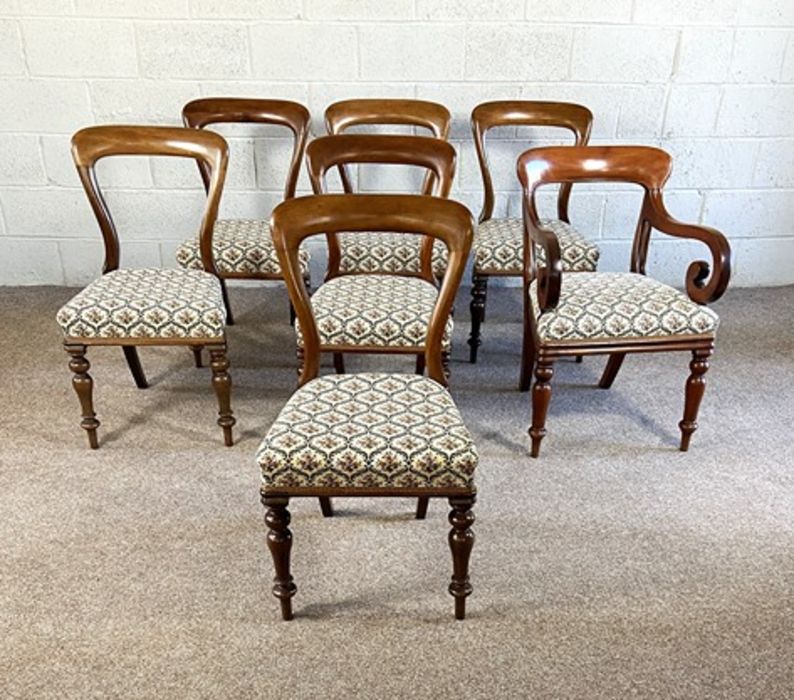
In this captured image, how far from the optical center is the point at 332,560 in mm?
1819

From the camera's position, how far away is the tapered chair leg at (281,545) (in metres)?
1.50

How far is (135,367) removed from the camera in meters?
2.55

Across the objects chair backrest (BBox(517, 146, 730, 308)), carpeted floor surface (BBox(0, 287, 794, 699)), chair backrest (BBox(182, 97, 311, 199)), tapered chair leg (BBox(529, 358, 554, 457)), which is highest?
chair backrest (BBox(182, 97, 311, 199))

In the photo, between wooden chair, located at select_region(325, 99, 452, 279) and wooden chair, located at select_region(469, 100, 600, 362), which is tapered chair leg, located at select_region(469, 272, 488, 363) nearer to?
wooden chair, located at select_region(469, 100, 600, 362)

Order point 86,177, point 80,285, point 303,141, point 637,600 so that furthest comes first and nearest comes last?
point 80,285 < point 303,141 < point 86,177 < point 637,600

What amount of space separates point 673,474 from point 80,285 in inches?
107

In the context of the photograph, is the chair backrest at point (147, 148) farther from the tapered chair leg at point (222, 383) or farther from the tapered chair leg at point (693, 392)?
the tapered chair leg at point (693, 392)

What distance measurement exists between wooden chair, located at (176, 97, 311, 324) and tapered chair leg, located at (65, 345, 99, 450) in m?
0.57

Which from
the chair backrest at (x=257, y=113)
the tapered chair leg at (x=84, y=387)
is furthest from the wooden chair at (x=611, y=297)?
the tapered chair leg at (x=84, y=387)

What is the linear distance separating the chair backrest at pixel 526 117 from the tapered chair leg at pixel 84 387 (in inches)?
63.7

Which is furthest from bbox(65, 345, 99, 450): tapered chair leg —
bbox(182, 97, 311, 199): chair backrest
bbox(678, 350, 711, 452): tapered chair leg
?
bbox(678, 350, 711, 452): tapered chair leg

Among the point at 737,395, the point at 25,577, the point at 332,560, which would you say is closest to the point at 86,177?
the point at 25,577

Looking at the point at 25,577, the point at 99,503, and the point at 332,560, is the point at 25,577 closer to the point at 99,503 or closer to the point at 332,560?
the point at 99,503

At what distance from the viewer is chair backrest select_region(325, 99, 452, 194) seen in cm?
283
